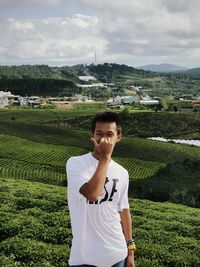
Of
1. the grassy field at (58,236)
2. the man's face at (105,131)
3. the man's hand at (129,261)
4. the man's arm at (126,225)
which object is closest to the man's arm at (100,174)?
the man's face at (105,131)

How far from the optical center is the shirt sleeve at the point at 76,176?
6.23 metres

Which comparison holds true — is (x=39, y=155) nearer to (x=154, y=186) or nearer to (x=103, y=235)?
(x=154, y=186)

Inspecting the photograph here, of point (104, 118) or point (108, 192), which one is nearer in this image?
point (108, 192)

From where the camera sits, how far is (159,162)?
291 ft

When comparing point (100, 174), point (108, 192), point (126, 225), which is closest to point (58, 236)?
point (126, 225)

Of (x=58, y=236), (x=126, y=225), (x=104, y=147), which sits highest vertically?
(x=104, y=147)

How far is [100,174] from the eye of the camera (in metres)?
5.92

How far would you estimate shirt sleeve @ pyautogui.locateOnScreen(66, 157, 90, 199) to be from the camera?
6.23m

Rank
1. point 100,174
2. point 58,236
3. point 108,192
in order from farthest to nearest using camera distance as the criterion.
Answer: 1. point 58,236
2. point 108,192
3. point 100,174

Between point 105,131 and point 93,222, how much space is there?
47.5 inches

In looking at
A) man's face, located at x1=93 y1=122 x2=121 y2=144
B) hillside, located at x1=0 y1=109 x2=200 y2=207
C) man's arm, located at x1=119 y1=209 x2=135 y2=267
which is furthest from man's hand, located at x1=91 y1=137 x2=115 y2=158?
hillside, located at x1=0 y1=109 x2=200 y2=207

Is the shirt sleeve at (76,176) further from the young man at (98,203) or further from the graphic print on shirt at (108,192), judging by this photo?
the graphic print on shirt at (108,192)

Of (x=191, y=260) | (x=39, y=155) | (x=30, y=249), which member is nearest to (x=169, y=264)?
(x=191, y=260)

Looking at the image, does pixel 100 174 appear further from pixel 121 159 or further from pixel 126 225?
pixel 121 159
